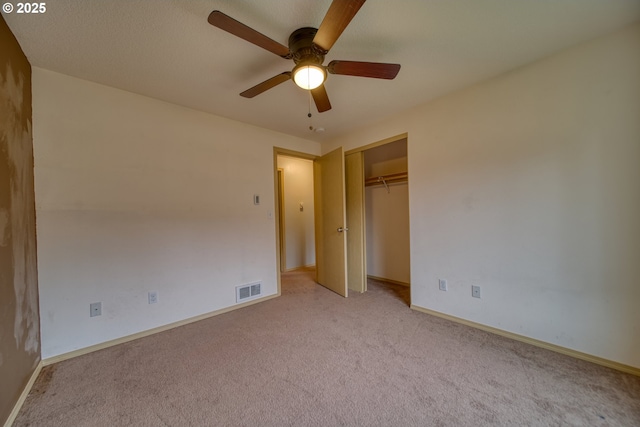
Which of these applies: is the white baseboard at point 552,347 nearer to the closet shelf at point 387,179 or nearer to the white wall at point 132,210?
the closet shelf at point 387,179

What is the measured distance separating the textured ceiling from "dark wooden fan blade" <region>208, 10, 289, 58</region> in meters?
0.22

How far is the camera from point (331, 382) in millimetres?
1597

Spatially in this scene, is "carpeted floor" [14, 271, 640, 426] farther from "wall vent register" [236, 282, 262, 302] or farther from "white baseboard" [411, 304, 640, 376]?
"wall vent register" [236, 282, 262, 302]

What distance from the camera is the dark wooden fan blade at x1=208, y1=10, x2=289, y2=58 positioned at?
115 cm

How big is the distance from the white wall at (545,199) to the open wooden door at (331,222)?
1.04 metres

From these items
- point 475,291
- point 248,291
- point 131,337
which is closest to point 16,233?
point 131,337

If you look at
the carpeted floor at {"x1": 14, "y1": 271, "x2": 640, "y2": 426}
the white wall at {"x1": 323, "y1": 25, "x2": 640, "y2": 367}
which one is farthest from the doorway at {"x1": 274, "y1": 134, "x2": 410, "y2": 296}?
the carpeted floor at {"x1": 14, "y1": 271, "x2": 640, "y2": 426}

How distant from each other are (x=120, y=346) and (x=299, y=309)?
1.67 meters

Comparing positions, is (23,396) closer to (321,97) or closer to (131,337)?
(131,337)

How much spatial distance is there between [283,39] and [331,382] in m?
2.31

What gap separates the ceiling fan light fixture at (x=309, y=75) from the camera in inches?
59.7

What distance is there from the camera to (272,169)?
3320 millimetres

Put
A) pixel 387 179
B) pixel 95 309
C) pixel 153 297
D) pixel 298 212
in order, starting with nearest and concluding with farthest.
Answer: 1. pixel 95 309
2. pixel 153 297
3. pixel 387 179
4. pixel 298 212

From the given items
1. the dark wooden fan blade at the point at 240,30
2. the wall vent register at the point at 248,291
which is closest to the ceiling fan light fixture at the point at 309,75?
the dark wooden fan blade at the point at 240,30
